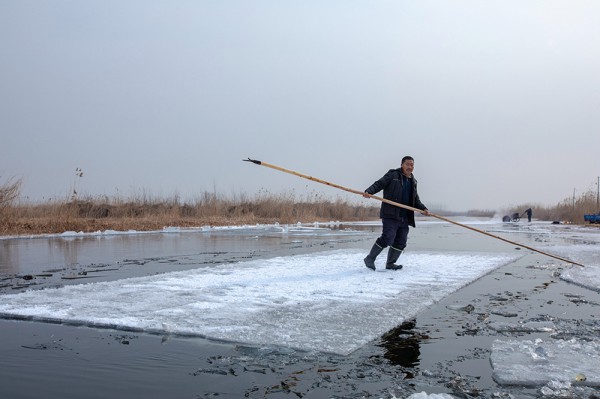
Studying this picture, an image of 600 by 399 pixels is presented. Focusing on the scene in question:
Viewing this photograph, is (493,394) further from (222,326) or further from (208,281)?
(208,281)

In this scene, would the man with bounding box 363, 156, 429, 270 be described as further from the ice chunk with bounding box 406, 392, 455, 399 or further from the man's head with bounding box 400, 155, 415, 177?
the ice chunk with bounding box 406, 392, 455, 399

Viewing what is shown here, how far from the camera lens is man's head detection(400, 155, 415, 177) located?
8320mm

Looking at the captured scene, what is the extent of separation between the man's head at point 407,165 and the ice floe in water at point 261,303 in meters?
1.59

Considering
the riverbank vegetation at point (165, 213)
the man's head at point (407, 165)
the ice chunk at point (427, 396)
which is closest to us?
the ice chunk at point (427, 396)

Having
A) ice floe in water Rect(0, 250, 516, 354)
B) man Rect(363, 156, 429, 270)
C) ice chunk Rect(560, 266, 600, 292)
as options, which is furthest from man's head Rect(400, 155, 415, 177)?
ice chunk Rect(560, 266, 600, 292)

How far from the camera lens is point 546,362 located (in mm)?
3420

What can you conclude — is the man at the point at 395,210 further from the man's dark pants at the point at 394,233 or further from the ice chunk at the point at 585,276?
the ice chunk at the point at 585,276

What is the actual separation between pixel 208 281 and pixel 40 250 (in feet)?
23.7

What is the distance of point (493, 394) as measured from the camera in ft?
9.36

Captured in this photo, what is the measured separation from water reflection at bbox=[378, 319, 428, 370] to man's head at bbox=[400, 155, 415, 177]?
408cm

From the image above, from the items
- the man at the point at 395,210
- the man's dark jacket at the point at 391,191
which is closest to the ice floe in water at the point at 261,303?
the man at the point at 395,210

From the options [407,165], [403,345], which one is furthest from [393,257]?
[403,345]

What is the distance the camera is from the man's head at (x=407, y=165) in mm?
8320

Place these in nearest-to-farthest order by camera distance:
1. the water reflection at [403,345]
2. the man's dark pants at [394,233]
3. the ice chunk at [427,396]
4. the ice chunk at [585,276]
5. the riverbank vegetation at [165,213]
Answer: the ice chunk at [427,396], the water reflection at [403,345], the ice chunk at [585,276], the man's dark pants at [394,233], the riverbank vegetation at [165,213]
